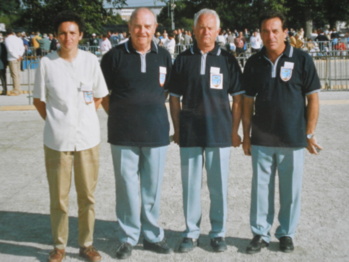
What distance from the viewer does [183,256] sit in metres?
4.43

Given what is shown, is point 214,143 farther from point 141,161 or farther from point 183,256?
point 183,256

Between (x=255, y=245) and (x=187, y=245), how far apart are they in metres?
0.58

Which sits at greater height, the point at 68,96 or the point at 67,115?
the point at 68,96

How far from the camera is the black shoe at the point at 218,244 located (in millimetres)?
4484

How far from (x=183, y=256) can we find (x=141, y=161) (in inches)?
34.3

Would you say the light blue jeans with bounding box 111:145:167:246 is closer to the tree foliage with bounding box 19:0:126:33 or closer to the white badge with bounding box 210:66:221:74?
the white badge with bounding box 210:66:221:74

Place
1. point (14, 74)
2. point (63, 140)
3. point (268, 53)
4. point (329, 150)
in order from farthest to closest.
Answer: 1. point (14, 74)
2. point (329, 150)
3. point (268, 53)
4. point (63, 140)

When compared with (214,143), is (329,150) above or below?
below

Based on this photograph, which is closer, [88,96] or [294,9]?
[88,96]

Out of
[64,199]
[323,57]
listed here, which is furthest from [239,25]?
[64,199]

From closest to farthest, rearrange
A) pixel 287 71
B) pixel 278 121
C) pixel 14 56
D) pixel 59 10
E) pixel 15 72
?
pixel 287 71
pixel 278 121
pixel 14 56
pixel 15 72
pixel 59 10

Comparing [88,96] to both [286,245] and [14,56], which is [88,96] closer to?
[286,245]

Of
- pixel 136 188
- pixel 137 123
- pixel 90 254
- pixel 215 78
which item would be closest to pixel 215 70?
pixel 215 78

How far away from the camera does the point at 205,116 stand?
4.38 metres
